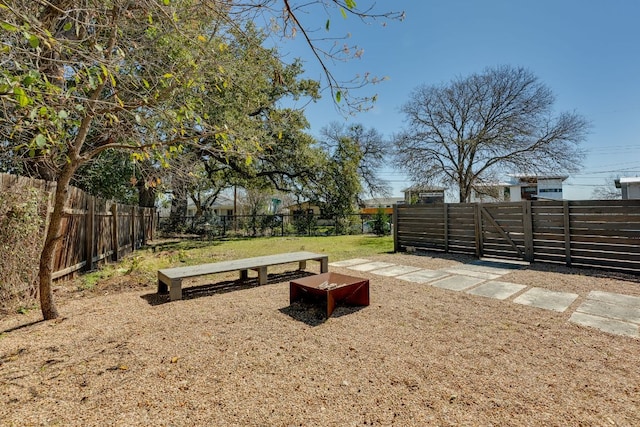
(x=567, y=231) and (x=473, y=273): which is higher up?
(x=567, y=231)

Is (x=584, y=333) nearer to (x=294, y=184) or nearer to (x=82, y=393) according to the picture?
(x=82, y=393)

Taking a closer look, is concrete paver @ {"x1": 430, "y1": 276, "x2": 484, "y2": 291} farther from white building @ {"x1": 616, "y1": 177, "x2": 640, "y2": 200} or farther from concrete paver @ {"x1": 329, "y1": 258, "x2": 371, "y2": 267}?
white building @ {"x1": 616, "y1": 177, "x2": 640, "y2": 200}

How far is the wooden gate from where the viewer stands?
738 centimetres

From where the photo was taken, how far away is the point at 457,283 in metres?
5.39

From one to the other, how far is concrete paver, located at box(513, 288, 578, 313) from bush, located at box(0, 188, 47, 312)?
6.56 m

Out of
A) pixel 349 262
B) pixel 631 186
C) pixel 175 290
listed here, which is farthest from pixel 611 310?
pixel 631 186

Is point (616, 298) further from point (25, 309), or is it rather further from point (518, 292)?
point (25, 309)

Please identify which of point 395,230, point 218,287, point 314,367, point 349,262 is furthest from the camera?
point 395,230

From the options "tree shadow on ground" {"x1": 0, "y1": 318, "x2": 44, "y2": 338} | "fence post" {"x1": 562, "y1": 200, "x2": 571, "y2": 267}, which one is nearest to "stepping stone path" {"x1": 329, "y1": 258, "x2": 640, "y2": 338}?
"fence post" {"x1": 562, "y1": 200, "x2": 571, "y2": 267}

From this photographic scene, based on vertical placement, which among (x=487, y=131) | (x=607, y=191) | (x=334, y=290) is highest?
(x=487, y=131)

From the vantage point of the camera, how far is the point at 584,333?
3104mm

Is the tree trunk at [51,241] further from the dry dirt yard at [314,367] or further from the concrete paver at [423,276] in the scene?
the concrete paver at [423,276]

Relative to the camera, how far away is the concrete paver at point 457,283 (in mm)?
5116

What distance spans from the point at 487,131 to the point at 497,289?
13394mm
